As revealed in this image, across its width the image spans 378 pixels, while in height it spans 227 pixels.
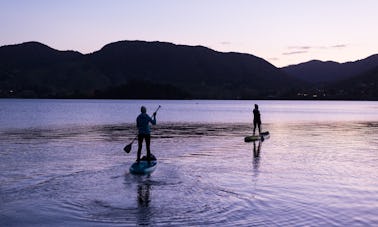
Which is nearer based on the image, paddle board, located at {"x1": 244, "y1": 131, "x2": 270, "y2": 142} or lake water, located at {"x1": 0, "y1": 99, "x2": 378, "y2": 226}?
lake water, located at {"x1": 0, "y1": 99, "x2": 378, "y2": 226}

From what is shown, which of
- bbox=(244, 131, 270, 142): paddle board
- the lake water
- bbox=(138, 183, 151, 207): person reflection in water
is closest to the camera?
the lake water

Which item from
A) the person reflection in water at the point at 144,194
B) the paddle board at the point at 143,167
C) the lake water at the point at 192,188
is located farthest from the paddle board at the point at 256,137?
the person reflection in water at the point at 144,194

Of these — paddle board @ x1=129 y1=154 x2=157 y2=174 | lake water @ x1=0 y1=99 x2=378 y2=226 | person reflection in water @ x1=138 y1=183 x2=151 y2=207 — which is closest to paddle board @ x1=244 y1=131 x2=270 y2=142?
lake water @ x1=0 y1=99 x2=378 y2=226

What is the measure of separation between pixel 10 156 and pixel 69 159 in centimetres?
316

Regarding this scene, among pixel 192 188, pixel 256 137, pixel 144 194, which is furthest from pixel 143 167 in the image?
pixel 256 137

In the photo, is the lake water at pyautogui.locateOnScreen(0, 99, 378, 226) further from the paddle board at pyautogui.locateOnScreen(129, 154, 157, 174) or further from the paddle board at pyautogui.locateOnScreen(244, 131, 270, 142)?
the paddle board at pyautogui.locateOnScreen(244, 131, 270, 142)

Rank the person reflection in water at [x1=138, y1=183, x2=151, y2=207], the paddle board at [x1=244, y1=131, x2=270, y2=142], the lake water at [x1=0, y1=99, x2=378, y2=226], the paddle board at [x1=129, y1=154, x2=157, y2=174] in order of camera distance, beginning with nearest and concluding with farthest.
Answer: the lake water at [x1=0, y1=99, x2=378, y2=226] → the person reflection in water at [x1=138, y1=183, x2=151, y2=207] → the paddle board at [x1=129, y1=154, x2=157, y2=174] → the paddle board at [x1=244, y1=131, x2=270, y2=142]

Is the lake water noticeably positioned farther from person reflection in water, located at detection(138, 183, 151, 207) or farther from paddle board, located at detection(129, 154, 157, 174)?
paddle board, located at detection(129, 154, 157, 174)

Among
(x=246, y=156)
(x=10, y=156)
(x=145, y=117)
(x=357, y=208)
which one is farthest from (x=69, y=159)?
(x=357, y=208)

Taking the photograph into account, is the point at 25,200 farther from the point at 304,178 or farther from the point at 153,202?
the point at 304,178

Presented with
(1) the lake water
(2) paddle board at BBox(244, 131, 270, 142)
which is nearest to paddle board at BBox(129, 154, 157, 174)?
(1) the lake water

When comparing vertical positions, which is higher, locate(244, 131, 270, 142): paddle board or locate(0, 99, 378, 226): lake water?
locate(244, 131, 270, 142): paddle board

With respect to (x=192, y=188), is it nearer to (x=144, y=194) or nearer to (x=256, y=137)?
(x=144, y=194)

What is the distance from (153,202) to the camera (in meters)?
13.4
